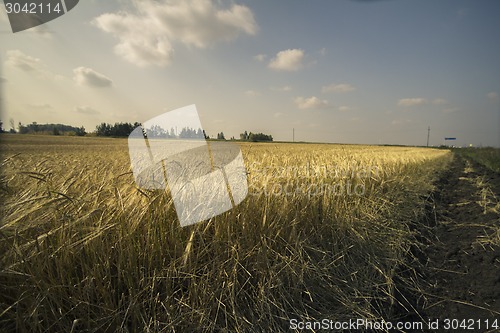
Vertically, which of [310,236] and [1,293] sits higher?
[1,293]

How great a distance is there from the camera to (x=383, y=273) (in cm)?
195

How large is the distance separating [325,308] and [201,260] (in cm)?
89

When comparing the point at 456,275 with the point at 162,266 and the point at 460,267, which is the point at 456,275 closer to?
the point at 460,267

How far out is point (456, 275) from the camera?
2.07 metres

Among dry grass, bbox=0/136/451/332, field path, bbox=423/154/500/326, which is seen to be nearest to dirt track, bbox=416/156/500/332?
field path, bbox=423/154/500/326

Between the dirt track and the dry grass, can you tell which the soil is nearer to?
the dirt track

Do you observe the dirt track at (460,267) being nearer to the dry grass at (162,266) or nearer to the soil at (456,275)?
the soil at (456,275)

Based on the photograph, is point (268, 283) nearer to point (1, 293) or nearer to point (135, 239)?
point (135, 239)

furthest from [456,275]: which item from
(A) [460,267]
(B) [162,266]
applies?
(B) [162,266]

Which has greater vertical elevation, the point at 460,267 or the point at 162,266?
the point at 162,266

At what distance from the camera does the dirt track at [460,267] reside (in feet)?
5.37

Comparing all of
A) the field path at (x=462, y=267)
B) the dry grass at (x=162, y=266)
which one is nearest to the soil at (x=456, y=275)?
the field path at (x=462, y=267)

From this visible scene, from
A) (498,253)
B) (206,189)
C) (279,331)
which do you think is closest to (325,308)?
(279,331)

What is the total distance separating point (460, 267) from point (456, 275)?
0.20 meters
